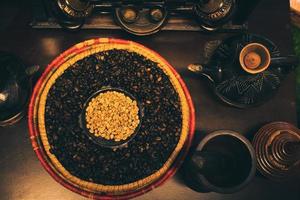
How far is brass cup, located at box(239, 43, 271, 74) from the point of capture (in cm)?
121

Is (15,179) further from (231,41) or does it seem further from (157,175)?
(231,41)

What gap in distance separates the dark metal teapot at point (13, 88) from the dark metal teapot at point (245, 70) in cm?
67

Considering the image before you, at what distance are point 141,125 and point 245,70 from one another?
1.56ft

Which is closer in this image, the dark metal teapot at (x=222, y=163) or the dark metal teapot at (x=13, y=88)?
the dark metal teapot at (x=222, y=163)

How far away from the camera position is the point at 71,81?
138 centimetres

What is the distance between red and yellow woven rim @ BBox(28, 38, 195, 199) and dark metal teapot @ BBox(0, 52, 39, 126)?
4cm

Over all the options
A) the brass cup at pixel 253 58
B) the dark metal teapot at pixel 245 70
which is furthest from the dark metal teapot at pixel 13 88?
the brass cup at pixel 253 58

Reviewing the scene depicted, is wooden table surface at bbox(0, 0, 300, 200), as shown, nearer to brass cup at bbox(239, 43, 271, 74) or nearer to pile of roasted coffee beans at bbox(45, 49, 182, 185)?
pile of roasted coffee beans at bbox(45, 49, 182, 185)

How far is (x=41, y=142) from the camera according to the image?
1317mm

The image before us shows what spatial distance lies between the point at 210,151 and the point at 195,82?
1.12 ft

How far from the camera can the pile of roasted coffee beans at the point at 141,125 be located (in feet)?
4.34

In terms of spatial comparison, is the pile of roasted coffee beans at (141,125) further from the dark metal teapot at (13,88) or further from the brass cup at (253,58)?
the brass cup at (253,58)

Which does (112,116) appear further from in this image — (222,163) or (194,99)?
(222,163)

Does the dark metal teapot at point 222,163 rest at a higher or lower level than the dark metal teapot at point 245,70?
lower
